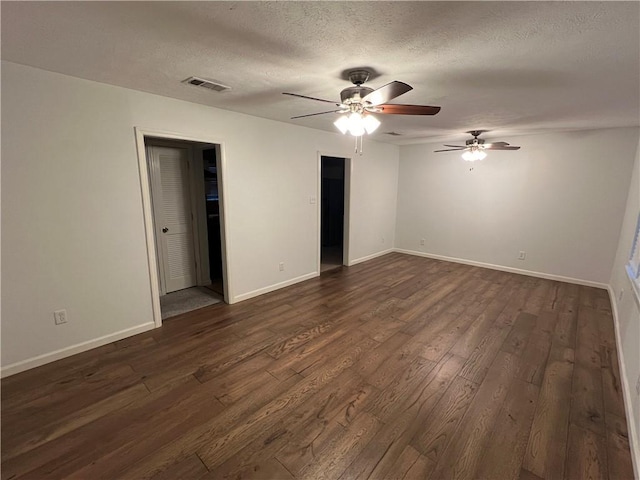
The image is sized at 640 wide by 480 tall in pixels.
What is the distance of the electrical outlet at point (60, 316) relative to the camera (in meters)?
2.51

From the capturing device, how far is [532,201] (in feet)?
16.0

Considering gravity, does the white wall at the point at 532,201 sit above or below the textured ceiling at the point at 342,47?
below

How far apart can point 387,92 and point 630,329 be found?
9.31ft

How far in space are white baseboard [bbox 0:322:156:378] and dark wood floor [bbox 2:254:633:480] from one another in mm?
66

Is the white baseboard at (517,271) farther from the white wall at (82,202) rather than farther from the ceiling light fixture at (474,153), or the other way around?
the white wall at (82,202)

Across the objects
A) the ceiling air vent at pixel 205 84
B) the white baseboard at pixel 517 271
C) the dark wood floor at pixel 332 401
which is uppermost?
the ceiling air vent at pixel 205 84

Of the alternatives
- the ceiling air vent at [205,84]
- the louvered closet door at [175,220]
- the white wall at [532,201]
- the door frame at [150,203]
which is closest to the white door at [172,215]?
the louvered closet door at [175,220]

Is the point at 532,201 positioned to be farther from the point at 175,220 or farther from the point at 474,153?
Answer: the point at 175,220

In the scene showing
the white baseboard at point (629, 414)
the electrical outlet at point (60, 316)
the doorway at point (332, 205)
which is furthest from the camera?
the doorway at point (332, 205)

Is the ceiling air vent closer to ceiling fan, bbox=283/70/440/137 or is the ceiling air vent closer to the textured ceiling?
the textured ceiling

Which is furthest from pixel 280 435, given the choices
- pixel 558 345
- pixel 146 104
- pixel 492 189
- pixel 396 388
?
pixel 492 189

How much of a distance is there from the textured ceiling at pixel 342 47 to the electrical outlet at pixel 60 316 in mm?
2005

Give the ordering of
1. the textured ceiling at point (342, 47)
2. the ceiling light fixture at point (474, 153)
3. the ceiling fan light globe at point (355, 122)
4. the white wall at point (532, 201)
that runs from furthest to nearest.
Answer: the ceiling light fixture at point (474, 153) → the white wall at point (532, 201) → the ceiling fan light globe at point (355, 122) → the textured ceiling at point (342, 47)

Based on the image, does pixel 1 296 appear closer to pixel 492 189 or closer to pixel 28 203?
pixel 28 203
